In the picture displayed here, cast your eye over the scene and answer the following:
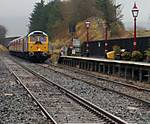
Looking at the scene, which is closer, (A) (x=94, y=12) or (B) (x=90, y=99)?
(B) (x=90, y=99)

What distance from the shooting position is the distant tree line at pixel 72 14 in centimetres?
8512

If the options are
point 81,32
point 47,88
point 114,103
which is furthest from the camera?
point 81,32

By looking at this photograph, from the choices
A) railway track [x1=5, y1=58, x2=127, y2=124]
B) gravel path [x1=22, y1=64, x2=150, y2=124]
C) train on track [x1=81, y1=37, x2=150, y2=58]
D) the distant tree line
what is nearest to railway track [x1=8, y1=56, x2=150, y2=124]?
gravel path [x1=22, y1=64, x2=150, y2=124]

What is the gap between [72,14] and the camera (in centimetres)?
9419

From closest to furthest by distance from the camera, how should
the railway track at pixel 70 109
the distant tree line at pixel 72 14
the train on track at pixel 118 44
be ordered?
the railway track at pixel 70 109, the train on track at pixel 118 44, the distant tree line at pixel 72 14

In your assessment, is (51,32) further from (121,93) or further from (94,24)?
(121,93)

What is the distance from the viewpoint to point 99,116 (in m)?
11.7

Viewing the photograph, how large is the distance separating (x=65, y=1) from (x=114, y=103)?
3453 inches

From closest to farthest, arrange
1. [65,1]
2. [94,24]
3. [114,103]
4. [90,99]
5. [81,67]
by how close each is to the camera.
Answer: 1. [114,103]
2. [90,99]
3. [81,67]
4. [94,24]
5. [65,1]

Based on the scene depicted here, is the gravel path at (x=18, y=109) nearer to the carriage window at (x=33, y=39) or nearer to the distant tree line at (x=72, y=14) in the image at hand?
the carriage window at (x=33, y=39)

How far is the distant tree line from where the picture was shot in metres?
85.1

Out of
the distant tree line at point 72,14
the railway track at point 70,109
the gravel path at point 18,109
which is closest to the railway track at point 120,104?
the railway track at point 70,109

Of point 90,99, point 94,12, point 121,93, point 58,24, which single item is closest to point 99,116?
point 90,99

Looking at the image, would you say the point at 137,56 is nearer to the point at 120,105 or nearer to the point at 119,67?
the point at 119,67
